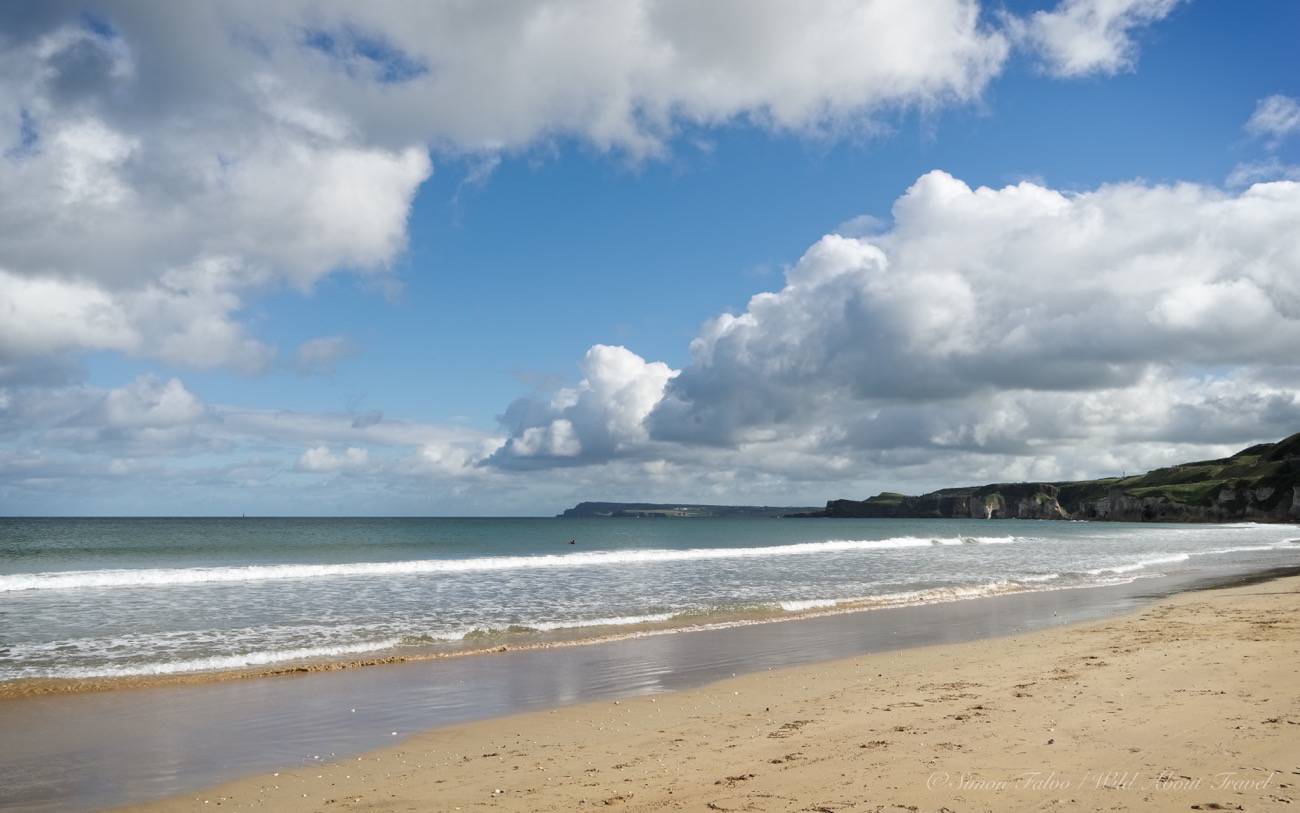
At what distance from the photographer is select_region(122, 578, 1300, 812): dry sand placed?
6.85m

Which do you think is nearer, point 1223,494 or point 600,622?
point 600,622

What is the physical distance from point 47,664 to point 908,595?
2412cm

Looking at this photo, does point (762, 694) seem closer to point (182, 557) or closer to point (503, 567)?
point (503, 567)

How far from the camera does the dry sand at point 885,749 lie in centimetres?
685

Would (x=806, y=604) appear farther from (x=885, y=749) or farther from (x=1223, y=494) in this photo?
(x=1223, y=494)

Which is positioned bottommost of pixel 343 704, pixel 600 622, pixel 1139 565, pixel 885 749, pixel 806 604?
pixel 1139 565

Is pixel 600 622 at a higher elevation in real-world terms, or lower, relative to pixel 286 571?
lower

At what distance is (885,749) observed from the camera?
8.30 meters

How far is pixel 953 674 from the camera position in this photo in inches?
501

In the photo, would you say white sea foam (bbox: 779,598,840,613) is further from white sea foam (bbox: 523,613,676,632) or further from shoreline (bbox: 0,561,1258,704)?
white sea foam (bbox: 523,613,676,632)

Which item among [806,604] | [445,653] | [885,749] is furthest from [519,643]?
[885,749]

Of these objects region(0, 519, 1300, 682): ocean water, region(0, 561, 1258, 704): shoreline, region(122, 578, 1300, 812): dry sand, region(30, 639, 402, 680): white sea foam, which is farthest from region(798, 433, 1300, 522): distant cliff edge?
region(30, 639, 402, 680): white sea foam

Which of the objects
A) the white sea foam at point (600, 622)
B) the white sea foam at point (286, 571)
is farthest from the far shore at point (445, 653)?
the white sea foam at point (286, 571)

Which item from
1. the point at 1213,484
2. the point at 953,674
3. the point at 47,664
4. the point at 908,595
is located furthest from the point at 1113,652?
the point at 1213,484
